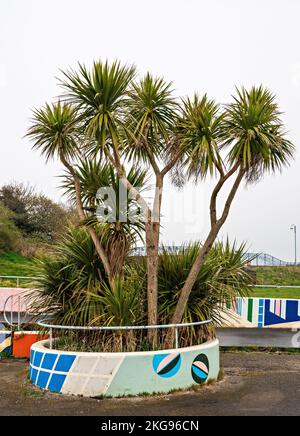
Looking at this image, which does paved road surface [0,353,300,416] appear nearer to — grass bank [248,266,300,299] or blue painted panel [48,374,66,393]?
blue painted panel [48,374,66,393]

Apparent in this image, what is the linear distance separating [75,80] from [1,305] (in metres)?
11.4

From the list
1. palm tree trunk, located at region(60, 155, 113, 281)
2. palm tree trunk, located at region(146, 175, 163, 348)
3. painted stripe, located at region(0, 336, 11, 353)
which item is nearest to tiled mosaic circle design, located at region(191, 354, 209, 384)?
palm tree trunk, located at region(146, 175, 163, 348)

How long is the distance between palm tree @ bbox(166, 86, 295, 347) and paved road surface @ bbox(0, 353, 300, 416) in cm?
121

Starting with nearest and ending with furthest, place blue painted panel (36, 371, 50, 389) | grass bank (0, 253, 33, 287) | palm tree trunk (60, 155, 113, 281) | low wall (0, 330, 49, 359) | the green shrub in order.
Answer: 1. blue painted panel (36, 371, 50, 389)
2. the green shrub
3. palm tree trunk (60, 155, 113, 281)
4. low wall (0, 330, 49, 359)
5. grass bank (0, 253, 33, 287)

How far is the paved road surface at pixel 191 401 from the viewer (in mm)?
6711

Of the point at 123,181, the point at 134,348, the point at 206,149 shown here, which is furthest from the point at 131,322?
the point at 206,149

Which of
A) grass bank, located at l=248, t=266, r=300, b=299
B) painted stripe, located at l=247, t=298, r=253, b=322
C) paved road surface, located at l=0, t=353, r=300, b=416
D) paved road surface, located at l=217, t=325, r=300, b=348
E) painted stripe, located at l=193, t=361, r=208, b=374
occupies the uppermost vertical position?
grass bank, located at l=248, t=266, r=300, b=299

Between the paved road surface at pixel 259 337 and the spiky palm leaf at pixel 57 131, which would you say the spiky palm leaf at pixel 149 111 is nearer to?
the spiky palm leaf at pixel 57 131

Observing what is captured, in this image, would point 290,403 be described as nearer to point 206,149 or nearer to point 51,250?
point 206,149

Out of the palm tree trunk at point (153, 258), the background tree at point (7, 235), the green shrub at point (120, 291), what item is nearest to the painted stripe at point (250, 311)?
the green shrub at point (120, 291)

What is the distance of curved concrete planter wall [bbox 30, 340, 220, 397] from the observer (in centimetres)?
735

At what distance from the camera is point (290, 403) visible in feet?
23.4

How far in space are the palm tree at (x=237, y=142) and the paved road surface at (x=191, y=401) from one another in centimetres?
121

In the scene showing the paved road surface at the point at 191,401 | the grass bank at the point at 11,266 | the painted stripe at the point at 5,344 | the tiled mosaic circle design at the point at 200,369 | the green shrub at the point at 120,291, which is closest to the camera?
the paved road surface at the point at 191,401
